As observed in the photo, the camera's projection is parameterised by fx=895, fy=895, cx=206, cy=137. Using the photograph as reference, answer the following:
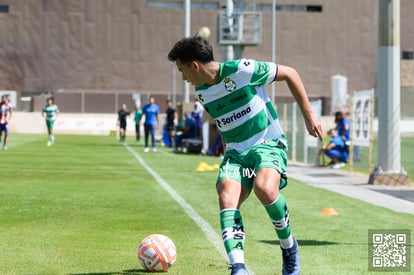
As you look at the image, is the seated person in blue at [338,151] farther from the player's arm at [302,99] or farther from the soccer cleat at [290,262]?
the player's arm at [302,99]

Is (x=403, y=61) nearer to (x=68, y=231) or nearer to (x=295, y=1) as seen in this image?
(x=295, y=1)

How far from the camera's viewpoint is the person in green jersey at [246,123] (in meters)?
6.59

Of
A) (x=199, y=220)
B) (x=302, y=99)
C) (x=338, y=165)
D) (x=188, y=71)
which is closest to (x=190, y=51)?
(x=188, y=71)

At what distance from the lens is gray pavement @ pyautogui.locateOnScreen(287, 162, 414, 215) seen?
15048mm

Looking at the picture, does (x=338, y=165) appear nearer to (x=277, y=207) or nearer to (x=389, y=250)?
(x=389, y=250)

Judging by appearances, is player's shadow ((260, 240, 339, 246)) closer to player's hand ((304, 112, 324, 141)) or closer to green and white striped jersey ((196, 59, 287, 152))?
green and white striped jersey ((196, 59, 287, 152))

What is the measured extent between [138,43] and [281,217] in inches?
2949

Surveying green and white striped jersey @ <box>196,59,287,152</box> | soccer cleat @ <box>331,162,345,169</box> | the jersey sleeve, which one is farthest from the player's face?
soccer cleat @ <box>331,162,345,169</box>

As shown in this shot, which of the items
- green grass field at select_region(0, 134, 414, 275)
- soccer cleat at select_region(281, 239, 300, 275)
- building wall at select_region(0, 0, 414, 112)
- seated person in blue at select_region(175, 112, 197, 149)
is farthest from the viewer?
building wall at select_region(0, 0, 414, 112)

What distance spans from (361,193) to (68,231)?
8.21m

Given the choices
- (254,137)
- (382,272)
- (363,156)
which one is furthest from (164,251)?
(363,156)

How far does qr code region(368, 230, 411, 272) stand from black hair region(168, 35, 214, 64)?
257 cm

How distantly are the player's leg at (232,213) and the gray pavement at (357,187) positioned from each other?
22.9 feet

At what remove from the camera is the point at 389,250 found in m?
9.00
